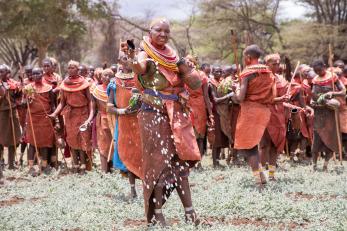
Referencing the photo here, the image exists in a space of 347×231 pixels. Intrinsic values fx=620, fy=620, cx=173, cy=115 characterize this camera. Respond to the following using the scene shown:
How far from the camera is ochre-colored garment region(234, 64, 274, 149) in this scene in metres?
8.61

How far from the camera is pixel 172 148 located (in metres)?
5.99

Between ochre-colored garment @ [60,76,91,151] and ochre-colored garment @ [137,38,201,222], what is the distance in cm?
516

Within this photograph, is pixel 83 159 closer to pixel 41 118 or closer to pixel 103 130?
pixel 103 130

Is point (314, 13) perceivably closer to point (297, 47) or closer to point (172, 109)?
point (297, 47)

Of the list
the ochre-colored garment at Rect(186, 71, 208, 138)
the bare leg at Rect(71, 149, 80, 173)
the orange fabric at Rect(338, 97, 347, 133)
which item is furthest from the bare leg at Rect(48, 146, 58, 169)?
the orange fabric at Rect(338, 97, 347, 133)

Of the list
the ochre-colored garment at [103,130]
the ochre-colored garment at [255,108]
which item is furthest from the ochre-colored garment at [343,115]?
the ochre-colored garment at [103,130]

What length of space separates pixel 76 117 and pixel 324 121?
14.6 feet

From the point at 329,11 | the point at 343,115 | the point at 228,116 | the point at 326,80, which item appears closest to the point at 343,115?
the point at 343,115

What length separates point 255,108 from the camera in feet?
28.7

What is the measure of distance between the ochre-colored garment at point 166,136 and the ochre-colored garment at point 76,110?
516 centimetres

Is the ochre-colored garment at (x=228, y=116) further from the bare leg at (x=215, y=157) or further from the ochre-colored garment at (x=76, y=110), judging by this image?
the ochre-colored garment at (x=76, y=110)

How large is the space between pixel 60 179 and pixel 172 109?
5227 millimetres

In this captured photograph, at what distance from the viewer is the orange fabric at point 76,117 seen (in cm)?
1115

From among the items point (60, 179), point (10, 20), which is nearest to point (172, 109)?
point (60, 179)
